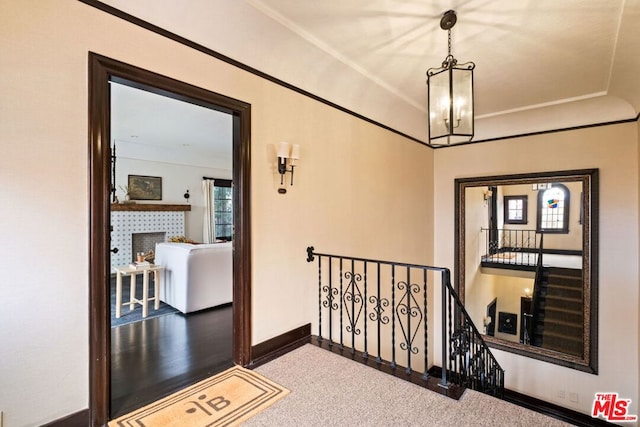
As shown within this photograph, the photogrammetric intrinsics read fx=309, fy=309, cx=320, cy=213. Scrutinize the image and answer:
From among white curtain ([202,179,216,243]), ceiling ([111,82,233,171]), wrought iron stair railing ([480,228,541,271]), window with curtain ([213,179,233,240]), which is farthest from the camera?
window with curtain ([213,179,233,240])

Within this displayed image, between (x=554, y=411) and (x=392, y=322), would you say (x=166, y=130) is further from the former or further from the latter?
(x=554, y=411)

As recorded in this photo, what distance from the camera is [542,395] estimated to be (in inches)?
168

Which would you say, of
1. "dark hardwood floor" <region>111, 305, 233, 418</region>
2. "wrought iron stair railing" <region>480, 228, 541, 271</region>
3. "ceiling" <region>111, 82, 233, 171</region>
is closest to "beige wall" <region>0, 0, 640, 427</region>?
"dark hardwood floor" <region>111, 305, 233, 418</region>

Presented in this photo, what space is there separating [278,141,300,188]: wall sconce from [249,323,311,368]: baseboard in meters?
1.34

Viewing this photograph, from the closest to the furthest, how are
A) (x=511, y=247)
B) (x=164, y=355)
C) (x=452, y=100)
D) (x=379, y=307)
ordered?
(x=452, y=100) < (x=379, y=307) < (x=164, y=355) < (x=511, y=247)

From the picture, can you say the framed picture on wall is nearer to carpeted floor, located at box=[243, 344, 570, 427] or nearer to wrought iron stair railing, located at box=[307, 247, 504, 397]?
wrought iron stair railing, located at box=[307, 247, 504, 397]

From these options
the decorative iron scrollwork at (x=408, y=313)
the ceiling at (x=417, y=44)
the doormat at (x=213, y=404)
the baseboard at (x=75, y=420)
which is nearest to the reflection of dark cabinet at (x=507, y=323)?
the decorative iron scrollwork at (x=408, y=313)

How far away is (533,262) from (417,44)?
5735 mm

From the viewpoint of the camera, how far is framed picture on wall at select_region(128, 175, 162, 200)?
22.6ft

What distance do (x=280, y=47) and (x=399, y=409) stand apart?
274 centimetres

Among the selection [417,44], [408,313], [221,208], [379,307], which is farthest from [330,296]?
[221,208]

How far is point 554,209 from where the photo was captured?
7039 millimetres

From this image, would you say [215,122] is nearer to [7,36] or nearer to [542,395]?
[7,36]

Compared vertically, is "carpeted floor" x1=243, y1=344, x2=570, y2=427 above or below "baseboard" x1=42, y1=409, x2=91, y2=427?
below
